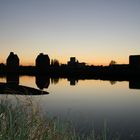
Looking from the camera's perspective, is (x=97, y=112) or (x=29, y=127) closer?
(x=29, y=127)

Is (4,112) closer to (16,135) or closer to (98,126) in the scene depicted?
(16,135)

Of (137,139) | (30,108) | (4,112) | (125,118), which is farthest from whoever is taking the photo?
(125,118)

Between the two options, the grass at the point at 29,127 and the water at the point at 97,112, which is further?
the water at the point at 97,112

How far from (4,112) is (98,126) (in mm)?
23545

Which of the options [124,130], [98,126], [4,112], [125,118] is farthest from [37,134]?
[125,118]

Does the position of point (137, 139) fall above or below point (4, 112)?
below

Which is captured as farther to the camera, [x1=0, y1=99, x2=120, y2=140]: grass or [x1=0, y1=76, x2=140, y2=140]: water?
[x1=0, y1=76, x2=140, y2=140]: water

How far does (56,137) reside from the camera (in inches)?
465

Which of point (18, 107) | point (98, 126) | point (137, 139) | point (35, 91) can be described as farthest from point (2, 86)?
point (18, 107)

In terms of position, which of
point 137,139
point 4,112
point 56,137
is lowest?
point 137,139

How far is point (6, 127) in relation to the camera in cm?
1094

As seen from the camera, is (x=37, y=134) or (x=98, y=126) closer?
(x=37, y=134)

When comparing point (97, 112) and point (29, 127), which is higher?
point (29, 127)

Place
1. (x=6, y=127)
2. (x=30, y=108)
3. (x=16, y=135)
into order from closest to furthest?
(x=16, y=135) → (x=6, y=127) → (x=30, y=108)
